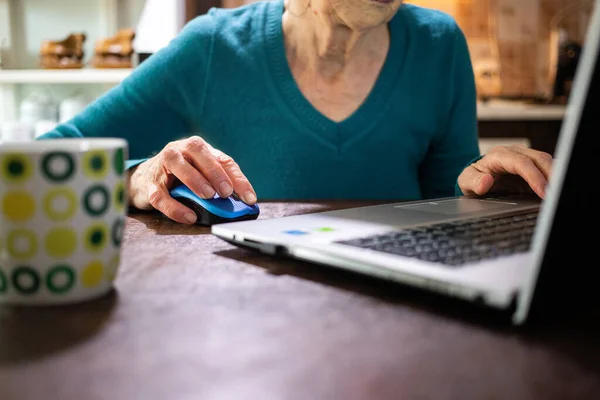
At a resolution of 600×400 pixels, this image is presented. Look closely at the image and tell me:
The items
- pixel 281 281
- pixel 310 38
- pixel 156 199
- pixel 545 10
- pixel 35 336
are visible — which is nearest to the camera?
pixel 35 336

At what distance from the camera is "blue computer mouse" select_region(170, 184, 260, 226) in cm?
69

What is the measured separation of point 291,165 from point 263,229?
638 mm

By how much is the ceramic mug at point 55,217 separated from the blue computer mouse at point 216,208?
10.9 inches

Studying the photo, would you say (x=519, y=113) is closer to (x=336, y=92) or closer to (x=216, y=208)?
(x=336, y=92)

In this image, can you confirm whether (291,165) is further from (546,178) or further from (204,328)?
(204,328)

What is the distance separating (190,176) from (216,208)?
0.16 feet

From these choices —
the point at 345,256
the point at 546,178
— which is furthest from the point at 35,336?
the point at 546,178

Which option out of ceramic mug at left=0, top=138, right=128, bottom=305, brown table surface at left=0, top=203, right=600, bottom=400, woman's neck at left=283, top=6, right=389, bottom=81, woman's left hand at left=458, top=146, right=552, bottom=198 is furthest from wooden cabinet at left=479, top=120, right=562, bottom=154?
ceramic mug at left=0, top=138, right=128, bottom=305

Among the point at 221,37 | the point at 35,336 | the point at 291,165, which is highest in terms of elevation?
the point at 221,37

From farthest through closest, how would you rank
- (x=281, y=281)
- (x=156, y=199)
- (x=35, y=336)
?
(x=156, y=199) < (x=281, y=281) < (x=35, y=336)

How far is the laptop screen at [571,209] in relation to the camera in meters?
0.33

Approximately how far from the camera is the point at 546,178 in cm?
75

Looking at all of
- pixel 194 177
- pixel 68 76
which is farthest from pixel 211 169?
pixel 68 76

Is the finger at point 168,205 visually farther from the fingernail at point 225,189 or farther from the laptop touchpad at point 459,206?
the laptop touchpad at point 459,206
